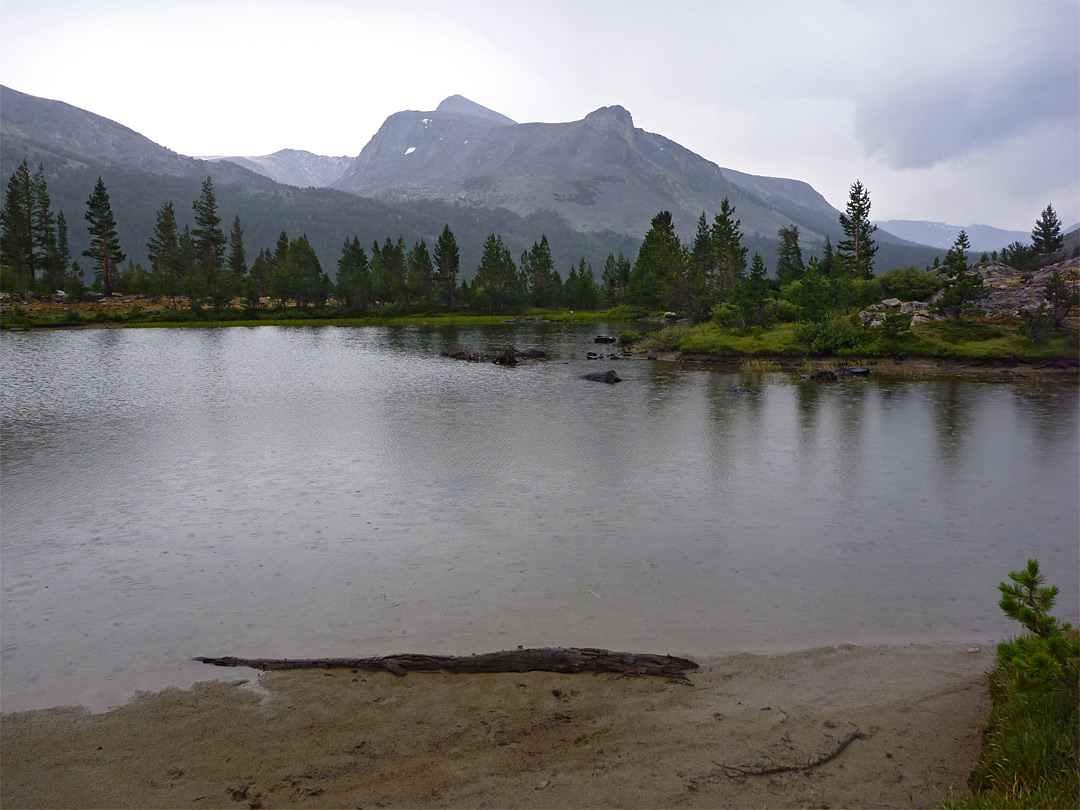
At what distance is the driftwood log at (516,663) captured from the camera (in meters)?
9.33

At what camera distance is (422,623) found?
1107cm

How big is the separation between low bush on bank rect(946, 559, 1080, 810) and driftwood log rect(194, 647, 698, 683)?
3748mm

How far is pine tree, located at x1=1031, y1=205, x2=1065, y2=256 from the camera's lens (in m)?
89.6

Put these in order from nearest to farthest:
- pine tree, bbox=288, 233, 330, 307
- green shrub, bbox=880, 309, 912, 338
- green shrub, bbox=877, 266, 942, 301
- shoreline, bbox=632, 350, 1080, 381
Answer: shoreline, bbox=632, 350, 1080, 381
green shrub, bbox=880, 309, 912, 338
green shrub, bbox=877, 266, 942, 301
pine tree, bbox=288, 233, 330, 307

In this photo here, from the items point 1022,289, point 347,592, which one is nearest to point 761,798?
point 347,592

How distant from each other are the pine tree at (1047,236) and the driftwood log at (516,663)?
10688 cm

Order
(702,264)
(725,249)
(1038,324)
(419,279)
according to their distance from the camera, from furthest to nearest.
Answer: (419,279) < (702,264) < (725,249) < (1038,324)

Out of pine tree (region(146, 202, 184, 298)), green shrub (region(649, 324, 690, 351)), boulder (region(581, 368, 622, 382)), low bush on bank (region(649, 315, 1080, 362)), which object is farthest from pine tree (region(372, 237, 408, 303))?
boulder (region(581, 368, 622, 382))

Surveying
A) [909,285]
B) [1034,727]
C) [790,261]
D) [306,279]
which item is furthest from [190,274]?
[1034,727]

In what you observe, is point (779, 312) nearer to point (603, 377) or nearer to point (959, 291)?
point (959, 291)

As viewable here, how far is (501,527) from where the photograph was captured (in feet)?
52.6

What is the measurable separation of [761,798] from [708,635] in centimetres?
410

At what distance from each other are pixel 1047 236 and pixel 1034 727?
110787mm

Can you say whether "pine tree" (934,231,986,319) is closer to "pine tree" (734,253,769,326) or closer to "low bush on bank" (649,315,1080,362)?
"low bush on bank" (649,315,1080,362)
